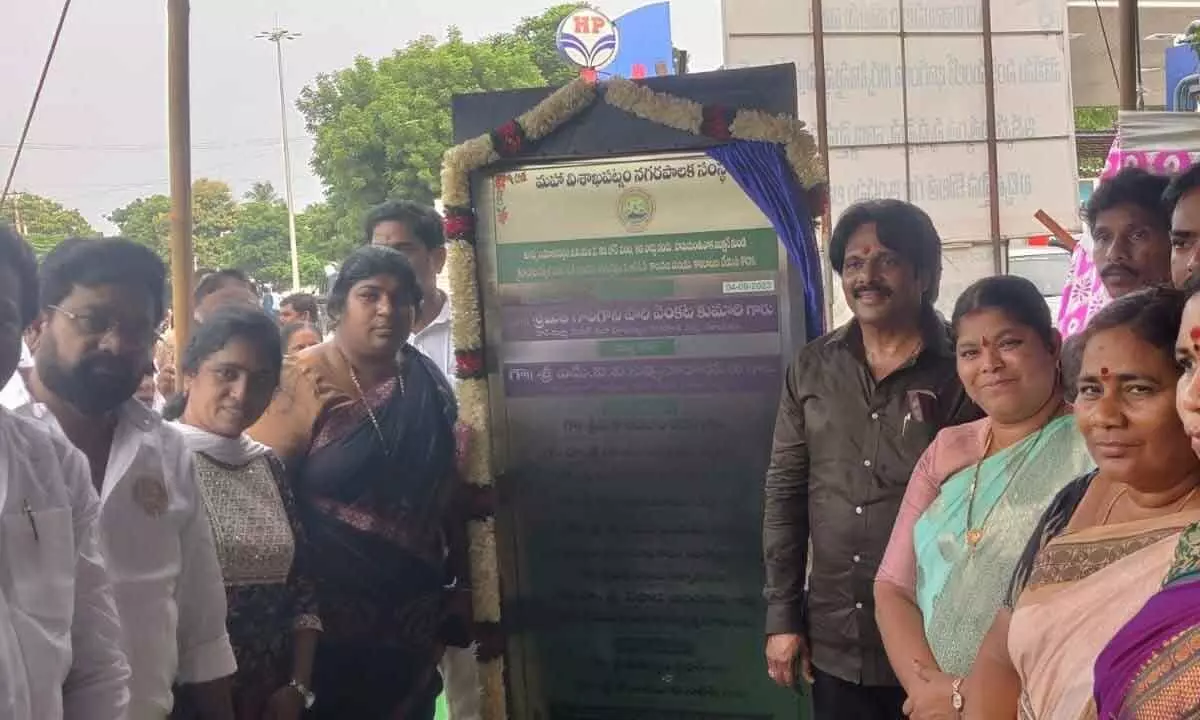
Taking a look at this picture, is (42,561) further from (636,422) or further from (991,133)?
(991,133)

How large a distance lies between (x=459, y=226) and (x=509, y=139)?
281 millimetres

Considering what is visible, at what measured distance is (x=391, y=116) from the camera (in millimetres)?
14477

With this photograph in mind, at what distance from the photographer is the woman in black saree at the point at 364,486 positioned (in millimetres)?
2518

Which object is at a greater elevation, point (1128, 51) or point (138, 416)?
point (1128, 51)

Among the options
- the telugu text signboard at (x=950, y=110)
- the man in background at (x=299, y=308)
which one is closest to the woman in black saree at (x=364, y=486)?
the man in background at (x=299, y=308)

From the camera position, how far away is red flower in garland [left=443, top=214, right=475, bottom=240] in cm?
301

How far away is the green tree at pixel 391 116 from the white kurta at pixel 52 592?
1122 centimetres

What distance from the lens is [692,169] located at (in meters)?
2.89

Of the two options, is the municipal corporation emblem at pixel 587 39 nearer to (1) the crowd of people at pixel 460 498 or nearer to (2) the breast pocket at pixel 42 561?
(1) the crowd of people at pixel 460 498

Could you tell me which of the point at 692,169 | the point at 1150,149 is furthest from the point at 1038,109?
the point at 692,169

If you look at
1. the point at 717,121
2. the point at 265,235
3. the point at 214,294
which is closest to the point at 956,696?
the point at 717,121

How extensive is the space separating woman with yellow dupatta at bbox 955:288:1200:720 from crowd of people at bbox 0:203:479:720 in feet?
4.07

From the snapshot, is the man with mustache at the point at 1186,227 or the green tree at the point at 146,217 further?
the green tree at the point at 146,217

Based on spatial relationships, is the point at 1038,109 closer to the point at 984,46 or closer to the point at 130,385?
the point at 984,46
